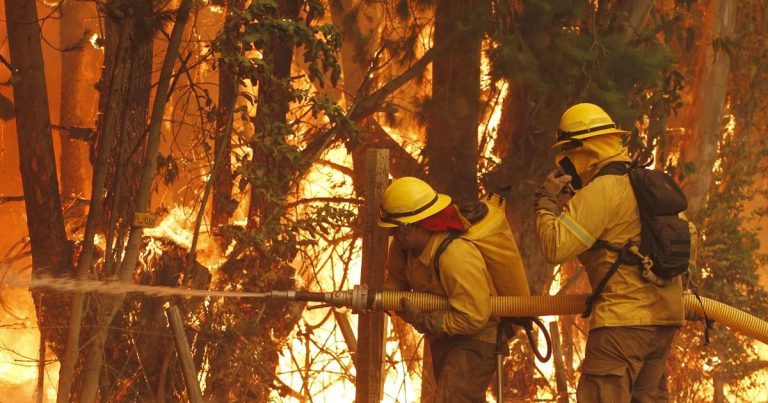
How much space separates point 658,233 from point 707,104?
991 cm

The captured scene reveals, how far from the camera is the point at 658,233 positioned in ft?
17.2

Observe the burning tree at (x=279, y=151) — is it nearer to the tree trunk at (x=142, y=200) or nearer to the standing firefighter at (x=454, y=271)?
the tree trunk at (x=142, y=200)

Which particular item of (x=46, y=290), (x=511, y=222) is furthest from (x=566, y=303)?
(x=511, y=222)

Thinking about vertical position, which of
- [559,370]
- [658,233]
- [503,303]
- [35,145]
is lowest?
[559,370]

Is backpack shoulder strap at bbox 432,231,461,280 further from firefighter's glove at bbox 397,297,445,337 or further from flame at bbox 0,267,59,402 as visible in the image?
flame at bbox 0,267,59,402

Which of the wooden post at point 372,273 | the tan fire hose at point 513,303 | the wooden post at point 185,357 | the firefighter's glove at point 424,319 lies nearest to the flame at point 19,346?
the wooden post at point 185,357

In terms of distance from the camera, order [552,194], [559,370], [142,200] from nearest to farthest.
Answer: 1. [552,194]
2. [142,200]
3. [559,370]

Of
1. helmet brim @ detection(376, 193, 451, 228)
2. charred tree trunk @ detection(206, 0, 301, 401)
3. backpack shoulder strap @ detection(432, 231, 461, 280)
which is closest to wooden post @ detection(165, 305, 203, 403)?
helmet brim @ detection(376, 193, 451, 228)

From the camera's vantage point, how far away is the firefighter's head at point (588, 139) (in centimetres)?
553

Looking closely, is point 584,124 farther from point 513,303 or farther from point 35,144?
point 35,144

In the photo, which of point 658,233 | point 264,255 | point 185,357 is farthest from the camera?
point 264,255

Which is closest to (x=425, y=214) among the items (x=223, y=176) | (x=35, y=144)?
(x=35, y=144)

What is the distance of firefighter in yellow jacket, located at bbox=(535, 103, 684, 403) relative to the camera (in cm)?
522

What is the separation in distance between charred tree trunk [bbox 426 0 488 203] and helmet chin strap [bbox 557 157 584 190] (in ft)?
13.3
